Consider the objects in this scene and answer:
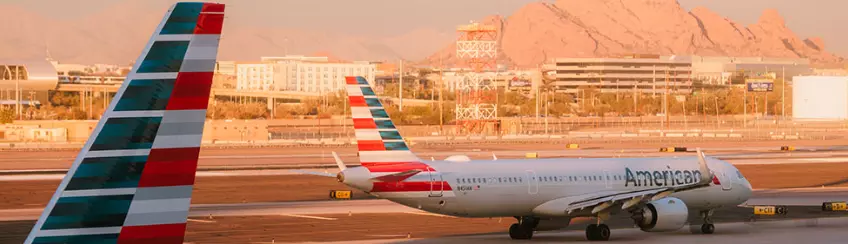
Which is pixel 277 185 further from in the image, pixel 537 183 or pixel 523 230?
pixel 537 183

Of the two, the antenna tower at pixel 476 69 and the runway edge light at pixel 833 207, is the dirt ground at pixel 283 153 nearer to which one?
the antenna tower at pixel 476 69

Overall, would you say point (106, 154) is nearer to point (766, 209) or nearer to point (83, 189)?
point (83, 189)

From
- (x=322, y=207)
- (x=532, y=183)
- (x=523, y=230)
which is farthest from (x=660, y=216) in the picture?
(x=322, y=207)

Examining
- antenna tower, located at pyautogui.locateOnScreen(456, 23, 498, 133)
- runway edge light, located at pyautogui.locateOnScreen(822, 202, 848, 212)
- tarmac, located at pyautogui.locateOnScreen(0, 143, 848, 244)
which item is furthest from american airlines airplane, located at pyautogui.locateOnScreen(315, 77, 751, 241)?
antenna tower, located at pyautogui.locateOnScreen(456, 23, 498, 133)

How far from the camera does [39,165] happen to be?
9238cm

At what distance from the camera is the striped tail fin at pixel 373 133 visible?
38469 millimetres

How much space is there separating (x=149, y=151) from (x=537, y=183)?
96.2ft

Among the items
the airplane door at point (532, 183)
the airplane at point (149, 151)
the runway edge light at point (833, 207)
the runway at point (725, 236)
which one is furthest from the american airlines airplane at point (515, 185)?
the airplane at point (149, 151)

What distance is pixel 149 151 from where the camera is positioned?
33.1 feet

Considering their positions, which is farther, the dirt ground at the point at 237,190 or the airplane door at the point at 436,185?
the dirt ground at the point at 237,190

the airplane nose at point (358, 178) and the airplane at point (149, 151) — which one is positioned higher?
the airplane at point (149, 151)

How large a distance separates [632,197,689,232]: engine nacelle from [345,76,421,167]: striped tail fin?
708 cm

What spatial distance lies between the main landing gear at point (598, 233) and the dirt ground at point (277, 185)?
67.7 feet

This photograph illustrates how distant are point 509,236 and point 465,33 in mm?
126131
